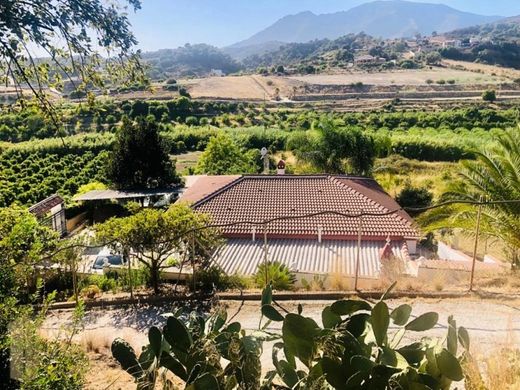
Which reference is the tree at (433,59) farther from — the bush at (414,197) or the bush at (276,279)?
the bush at (276,279)

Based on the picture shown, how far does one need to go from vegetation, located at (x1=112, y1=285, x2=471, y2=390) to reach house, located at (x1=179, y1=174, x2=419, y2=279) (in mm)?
7067

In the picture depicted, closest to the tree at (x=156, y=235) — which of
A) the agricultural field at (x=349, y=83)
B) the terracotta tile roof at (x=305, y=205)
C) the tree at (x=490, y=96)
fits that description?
the terracotta tile roof at (x=305, y=205)

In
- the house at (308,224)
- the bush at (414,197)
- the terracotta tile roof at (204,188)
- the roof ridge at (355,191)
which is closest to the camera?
the house at (308,224)

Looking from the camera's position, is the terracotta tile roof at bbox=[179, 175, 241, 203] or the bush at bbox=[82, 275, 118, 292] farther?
the terracotta tile roof at bbox=[179, 175, 241, 203]

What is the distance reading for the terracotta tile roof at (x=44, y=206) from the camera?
800 inches

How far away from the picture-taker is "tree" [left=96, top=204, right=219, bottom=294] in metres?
7.16

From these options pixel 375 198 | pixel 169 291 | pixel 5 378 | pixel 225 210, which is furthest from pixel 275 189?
pixel 5 378

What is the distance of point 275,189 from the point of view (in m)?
18.2

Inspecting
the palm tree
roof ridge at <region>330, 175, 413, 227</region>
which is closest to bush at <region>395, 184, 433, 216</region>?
roof ridge at <region>330, 175, 413, 227</region>

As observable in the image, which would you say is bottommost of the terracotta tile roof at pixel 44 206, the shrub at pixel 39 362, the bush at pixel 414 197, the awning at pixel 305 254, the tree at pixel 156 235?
the bush at pixel 414 197

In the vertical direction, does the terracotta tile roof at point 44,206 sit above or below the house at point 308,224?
below

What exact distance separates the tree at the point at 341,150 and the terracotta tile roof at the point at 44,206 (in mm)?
12697

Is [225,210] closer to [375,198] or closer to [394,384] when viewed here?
[375,198]

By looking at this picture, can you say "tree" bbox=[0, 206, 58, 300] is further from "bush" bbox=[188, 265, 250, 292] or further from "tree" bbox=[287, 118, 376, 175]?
"tree" bbox=[287, 118, 376, 175]
